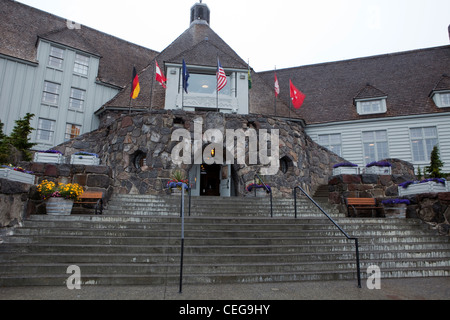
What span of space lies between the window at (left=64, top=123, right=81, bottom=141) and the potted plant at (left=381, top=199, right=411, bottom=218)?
59.0 ft

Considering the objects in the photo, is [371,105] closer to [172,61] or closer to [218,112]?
[218,112]

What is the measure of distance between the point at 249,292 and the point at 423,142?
1818 cm

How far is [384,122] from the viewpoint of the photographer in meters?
18.9

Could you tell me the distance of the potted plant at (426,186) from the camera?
8.44m

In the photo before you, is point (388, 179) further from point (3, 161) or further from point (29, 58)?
point (29, 58)

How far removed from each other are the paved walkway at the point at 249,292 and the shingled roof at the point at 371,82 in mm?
16351

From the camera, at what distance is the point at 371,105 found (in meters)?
19.7

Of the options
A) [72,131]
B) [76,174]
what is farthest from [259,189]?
[72,131]

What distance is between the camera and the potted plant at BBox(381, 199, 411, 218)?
28.4 ft

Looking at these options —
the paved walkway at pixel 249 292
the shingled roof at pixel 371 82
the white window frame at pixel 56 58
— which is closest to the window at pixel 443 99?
the shingled roof at pixel 371 82

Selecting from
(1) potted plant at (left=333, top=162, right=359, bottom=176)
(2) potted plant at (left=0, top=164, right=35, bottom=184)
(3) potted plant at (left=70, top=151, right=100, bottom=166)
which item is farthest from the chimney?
(2) potted plant at (left=0, top=164, right=35, bottom=184)

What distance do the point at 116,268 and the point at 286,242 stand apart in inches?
145
